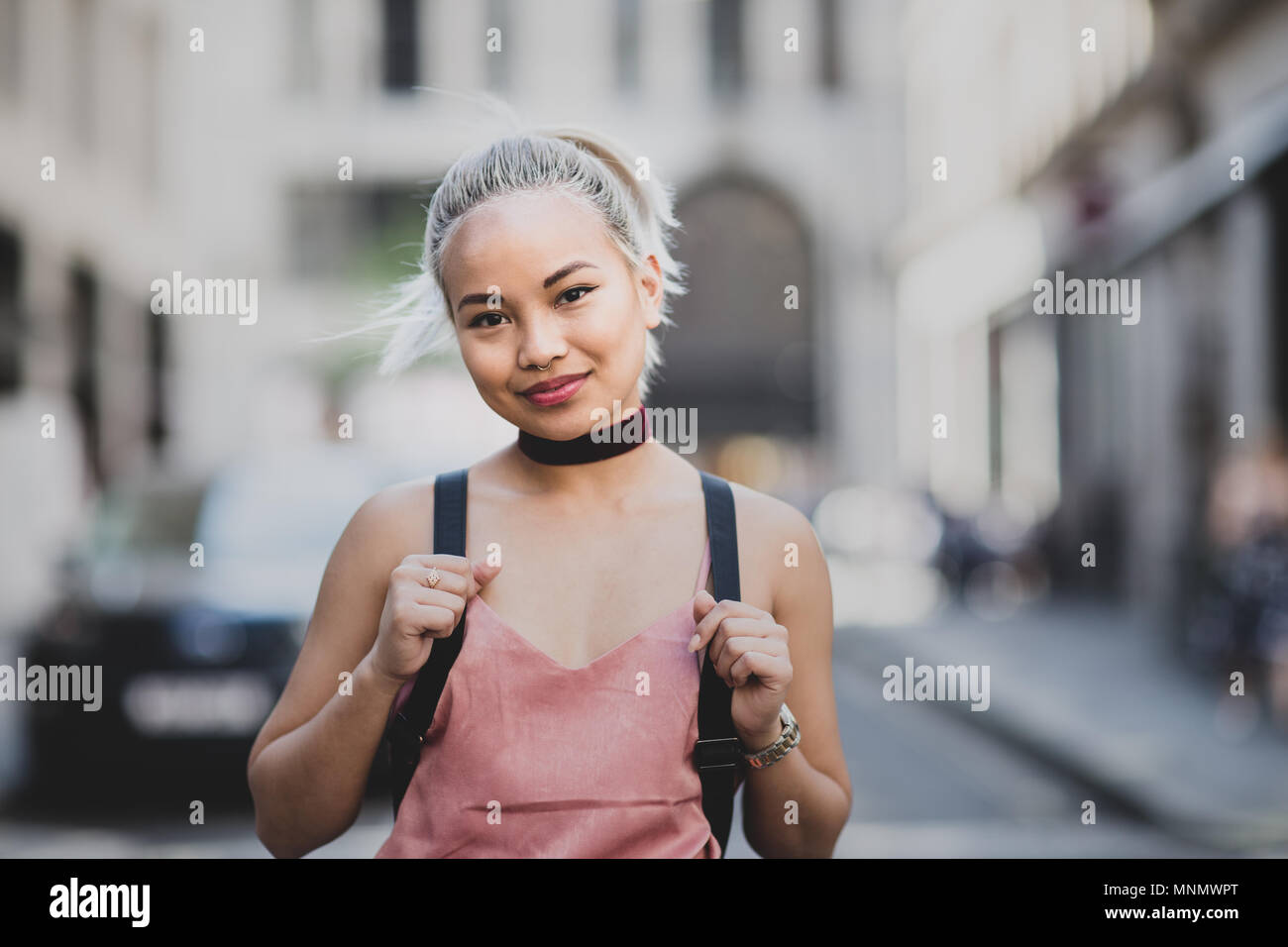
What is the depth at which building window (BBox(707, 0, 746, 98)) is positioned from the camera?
1283 inches

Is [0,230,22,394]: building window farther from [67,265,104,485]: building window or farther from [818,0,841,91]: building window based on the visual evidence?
[818,0,841,91]: building window

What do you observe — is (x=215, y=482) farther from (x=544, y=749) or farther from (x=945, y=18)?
(x=945, y=18)

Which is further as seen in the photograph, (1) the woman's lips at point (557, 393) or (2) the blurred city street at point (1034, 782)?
(2) the blurred city street at point (1034, 782)

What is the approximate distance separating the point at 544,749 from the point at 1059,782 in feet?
21.3

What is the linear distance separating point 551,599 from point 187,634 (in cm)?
477

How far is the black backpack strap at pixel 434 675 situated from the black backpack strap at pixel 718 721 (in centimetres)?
27

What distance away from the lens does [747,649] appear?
55.4 inches

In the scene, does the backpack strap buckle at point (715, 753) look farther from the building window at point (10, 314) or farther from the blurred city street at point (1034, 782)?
the building window at point (10, 314)

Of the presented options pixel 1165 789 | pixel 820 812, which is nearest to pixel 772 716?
pixel 820 812

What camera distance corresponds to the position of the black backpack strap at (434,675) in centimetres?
148

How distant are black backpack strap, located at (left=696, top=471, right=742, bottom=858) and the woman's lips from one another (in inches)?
8.2

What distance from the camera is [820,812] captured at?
1.65 metres

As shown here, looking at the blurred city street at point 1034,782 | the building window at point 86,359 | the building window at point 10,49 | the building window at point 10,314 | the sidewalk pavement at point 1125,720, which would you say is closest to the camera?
the blurred city street at point 1034,782

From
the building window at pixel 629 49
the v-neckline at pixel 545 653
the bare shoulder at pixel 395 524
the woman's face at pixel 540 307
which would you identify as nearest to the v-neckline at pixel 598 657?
the v-neckline at pixel 545 653
